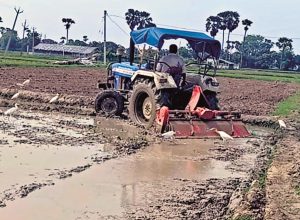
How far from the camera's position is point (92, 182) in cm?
→ 714

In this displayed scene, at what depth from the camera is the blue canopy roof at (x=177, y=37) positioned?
39.3ft

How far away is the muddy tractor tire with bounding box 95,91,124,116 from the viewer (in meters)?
14.4

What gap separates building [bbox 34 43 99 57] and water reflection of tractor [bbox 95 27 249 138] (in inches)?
2646

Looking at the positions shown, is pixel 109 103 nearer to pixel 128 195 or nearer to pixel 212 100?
pixel 212 100

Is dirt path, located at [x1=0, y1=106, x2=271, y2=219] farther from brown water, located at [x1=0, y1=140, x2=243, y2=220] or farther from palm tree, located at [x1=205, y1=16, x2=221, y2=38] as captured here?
palm tree, located at [x1=205, y1=16, x2=221, y2=38]

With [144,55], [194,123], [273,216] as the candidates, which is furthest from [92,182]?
[144,55]

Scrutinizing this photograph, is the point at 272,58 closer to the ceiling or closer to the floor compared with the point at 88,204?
closer to the ceiling

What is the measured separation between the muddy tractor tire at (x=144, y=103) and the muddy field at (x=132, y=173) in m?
0.44

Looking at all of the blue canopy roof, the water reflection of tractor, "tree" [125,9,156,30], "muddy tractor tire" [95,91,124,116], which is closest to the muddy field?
the water reflection of tractor

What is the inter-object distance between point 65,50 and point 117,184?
8282cm

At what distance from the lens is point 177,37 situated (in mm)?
12219

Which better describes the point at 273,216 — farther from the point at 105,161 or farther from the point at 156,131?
the point at 156,131

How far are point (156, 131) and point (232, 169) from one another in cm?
326

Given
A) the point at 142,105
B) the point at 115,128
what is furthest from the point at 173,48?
the point at 115,128
